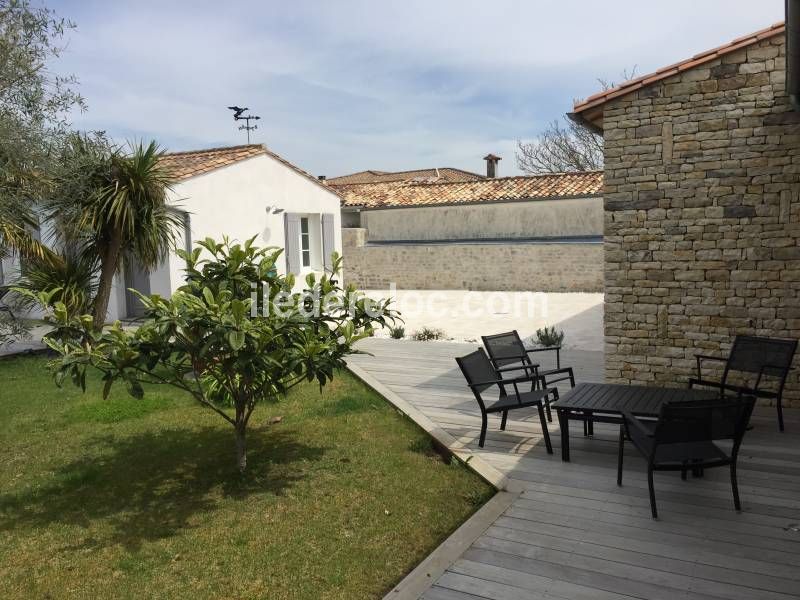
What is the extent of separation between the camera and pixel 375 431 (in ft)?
20.6

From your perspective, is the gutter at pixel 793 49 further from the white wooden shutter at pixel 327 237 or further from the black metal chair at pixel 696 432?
the white wooden shutter at pixel 327 237

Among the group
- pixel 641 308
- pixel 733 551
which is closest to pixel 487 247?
pixel 641 308

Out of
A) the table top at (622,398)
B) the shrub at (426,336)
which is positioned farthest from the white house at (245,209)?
the table top at (622,398)

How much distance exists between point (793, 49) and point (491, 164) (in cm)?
2512

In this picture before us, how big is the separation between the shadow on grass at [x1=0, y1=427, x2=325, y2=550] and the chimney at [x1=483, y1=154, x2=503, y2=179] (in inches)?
955

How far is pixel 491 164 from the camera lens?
29.0 m

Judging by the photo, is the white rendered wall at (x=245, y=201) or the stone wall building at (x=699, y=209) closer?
the stone wall building at (x=699, y=209)

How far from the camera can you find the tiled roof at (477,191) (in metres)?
21.7

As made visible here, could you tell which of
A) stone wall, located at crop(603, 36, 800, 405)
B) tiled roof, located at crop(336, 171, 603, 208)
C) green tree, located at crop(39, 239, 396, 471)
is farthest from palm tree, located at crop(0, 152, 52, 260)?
tiled roof, located at crop(336, 171, 603, 208)

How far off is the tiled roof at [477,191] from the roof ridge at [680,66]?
1458 cm

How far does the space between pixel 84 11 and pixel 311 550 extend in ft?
16.8

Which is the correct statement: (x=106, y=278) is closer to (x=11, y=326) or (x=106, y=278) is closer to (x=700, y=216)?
(x=11, y=326)

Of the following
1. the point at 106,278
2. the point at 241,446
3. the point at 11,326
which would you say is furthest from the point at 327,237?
the point at 241,446

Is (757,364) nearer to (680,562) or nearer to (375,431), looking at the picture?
(680,562)
